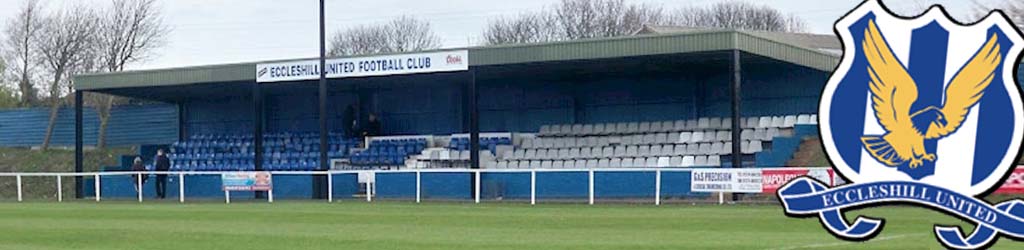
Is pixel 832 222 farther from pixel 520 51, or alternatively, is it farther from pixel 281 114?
pixel 281 114

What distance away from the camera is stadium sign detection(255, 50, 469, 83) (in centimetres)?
3597

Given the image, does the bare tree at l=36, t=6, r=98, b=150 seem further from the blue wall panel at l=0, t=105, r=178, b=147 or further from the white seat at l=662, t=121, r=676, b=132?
the white seat at l=662, t=121, r=676, b=132

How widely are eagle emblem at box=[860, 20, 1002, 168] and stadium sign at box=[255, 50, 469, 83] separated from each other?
28.5 metres

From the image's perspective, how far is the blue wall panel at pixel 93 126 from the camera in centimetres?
5106

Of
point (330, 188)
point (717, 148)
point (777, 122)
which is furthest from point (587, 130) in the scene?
point (330, 188)

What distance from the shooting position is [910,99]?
7152 mm

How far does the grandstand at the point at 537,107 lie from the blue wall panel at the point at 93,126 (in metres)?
0.93

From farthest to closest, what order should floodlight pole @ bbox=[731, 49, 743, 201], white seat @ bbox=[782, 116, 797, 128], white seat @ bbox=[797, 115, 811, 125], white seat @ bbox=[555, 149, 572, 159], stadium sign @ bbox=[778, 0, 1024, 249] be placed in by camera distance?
white seat @ bbox=[555, 149, 572, 159] → white seat @ bbox=[782, 116, 797, 128] → white seat @ bbox=[797, 115, 811, 125] → floodlight pole @ bbox=[731, 49, 743, 201] → stadium sign @ bbox=[778, 0, 1024, 249]

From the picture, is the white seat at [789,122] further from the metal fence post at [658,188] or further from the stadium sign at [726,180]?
the stadium sign at [726,180]

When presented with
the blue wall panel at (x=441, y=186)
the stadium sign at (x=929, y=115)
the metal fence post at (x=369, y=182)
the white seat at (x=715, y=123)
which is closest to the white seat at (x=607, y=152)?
the white seat at (x=715, y=123)

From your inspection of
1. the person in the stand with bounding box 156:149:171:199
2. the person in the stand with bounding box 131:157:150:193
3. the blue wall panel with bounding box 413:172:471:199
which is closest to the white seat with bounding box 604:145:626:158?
the blue wall panel with bounding box 413:172:471:199

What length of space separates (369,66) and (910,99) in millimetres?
30645

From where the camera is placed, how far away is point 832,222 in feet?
25.5

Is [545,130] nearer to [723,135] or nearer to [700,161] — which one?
[723,135]
